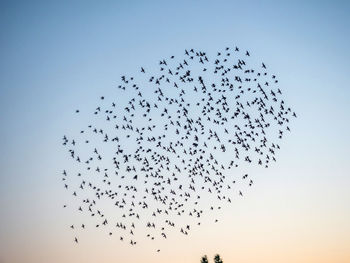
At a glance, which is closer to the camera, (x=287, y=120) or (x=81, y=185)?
(x=287, y=120)

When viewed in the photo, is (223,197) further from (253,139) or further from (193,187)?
(253,139)

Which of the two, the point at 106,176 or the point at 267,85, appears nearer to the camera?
the point at 267,85

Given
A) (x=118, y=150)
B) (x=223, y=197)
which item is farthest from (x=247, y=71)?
Answer: (x=118, y=150)

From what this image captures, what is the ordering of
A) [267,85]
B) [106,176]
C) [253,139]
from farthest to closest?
[106,176]
[253,139]
[267,85]

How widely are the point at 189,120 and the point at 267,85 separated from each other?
6.16m

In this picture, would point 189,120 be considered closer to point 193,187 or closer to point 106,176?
point 193,187

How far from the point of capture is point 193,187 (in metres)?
27.7

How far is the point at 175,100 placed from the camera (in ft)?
86.8

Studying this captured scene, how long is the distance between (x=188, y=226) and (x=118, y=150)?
7909mm

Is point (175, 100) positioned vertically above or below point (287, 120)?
above

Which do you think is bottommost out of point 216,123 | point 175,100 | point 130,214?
point 130,214

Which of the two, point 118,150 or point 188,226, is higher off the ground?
point 118,150

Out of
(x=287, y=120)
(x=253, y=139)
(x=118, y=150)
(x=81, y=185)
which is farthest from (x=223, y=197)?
(x=81, y=185)

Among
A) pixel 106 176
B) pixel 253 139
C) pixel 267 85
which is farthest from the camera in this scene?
pixel 106 176
